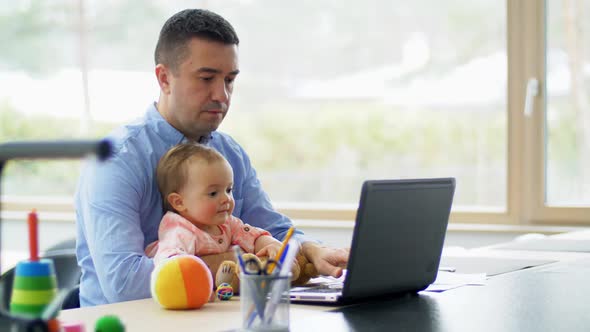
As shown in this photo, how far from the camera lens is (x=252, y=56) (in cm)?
431

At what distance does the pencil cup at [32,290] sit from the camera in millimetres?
845

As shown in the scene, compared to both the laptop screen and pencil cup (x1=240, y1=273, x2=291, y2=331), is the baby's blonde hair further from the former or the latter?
pencil cup (x1=240, y1=273, x2=291, y2=331)

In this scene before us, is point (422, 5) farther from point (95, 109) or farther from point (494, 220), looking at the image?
point (95, 109)

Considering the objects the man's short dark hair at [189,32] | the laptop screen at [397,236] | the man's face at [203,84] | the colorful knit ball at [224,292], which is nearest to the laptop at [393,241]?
the laptop screen at [397,236]

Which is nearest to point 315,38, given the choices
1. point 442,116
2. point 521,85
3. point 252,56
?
point 252,56

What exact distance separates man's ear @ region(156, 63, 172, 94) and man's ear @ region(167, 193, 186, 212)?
371mm

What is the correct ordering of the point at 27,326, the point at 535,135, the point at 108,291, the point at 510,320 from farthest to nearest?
the point at 535,135 < the point at 108,291 < the point at 510,320 < the point at 27,326

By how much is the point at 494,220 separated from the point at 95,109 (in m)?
2.20

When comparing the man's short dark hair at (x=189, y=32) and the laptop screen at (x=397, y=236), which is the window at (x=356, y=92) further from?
the laptop screen at (x=397, y=236)

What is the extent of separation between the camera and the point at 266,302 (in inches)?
48.3

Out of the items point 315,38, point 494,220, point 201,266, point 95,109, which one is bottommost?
point 494,220

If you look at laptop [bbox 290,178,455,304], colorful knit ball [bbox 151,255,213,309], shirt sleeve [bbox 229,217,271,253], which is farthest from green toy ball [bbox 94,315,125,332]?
shirt sleeve [bbox 229,217,271,253]

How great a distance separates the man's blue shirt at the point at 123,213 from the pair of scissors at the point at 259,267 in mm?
510

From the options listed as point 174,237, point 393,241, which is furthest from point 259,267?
point 174,237
